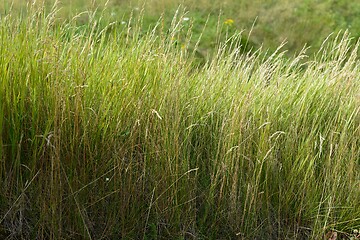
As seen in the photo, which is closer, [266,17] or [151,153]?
[151,153]

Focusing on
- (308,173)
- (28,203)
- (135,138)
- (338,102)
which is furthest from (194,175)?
(338,102)

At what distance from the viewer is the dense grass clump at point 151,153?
266 cm

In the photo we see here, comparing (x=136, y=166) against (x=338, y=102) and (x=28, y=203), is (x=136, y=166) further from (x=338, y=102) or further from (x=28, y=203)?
(x=338, y=102)

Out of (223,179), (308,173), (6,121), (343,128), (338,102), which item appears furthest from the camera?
(338,102)

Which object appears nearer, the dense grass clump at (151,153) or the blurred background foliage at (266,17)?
the dense grass clump at (151,153)

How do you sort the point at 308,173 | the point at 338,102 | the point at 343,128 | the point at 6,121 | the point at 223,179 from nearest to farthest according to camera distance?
the point at 6,121, the point at 223,179, the point at 308,173, the point at 343,128, the point at 338,102

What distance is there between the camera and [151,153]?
2795 mm

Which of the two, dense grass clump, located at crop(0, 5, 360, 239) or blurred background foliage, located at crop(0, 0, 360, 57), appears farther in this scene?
blurred background foliage, located at crop(0, 0, 360, 57)

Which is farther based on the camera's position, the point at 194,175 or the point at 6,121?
the point at 194,175

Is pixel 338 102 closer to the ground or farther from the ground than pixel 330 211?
farther from the ground

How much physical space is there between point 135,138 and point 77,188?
13.5 inches

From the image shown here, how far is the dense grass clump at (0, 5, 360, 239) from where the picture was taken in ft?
8.71

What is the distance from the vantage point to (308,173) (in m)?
3.03

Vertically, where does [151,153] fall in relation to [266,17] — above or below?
above
